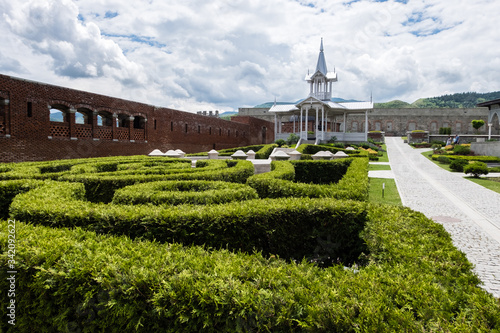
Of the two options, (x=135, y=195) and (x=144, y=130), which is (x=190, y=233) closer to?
(x=135, y=195)

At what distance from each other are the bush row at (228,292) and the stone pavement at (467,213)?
4.06 feet

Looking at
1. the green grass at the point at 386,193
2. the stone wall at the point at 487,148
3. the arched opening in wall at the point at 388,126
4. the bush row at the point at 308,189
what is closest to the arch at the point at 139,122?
the green grass at the point at 386,193

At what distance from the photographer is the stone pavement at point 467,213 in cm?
544

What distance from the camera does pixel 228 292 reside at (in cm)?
231

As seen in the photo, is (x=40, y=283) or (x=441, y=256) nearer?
(x=40, y=283)

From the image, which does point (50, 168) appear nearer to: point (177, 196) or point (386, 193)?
point (177, 196)

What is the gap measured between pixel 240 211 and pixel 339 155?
14822 mm

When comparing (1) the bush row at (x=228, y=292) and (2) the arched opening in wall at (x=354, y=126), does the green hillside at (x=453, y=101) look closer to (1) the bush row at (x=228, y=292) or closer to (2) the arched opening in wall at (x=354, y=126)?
(2) the arched opening in wall at (x=354, y=126)

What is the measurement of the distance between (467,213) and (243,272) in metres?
9.19

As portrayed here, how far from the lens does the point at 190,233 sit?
4344mm

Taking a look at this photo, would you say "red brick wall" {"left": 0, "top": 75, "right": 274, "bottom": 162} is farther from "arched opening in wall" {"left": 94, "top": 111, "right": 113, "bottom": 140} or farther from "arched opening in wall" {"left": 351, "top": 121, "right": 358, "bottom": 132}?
"arched opening in wall" {"left": 351, "top": 121, "right": 358, "bottom": 132}

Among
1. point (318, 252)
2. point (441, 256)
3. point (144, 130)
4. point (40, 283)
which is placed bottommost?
point (318, 252)

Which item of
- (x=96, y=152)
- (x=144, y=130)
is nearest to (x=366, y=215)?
(x=96, y=152)

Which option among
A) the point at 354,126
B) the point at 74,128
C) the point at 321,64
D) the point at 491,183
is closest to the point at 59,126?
the point at 74,128
